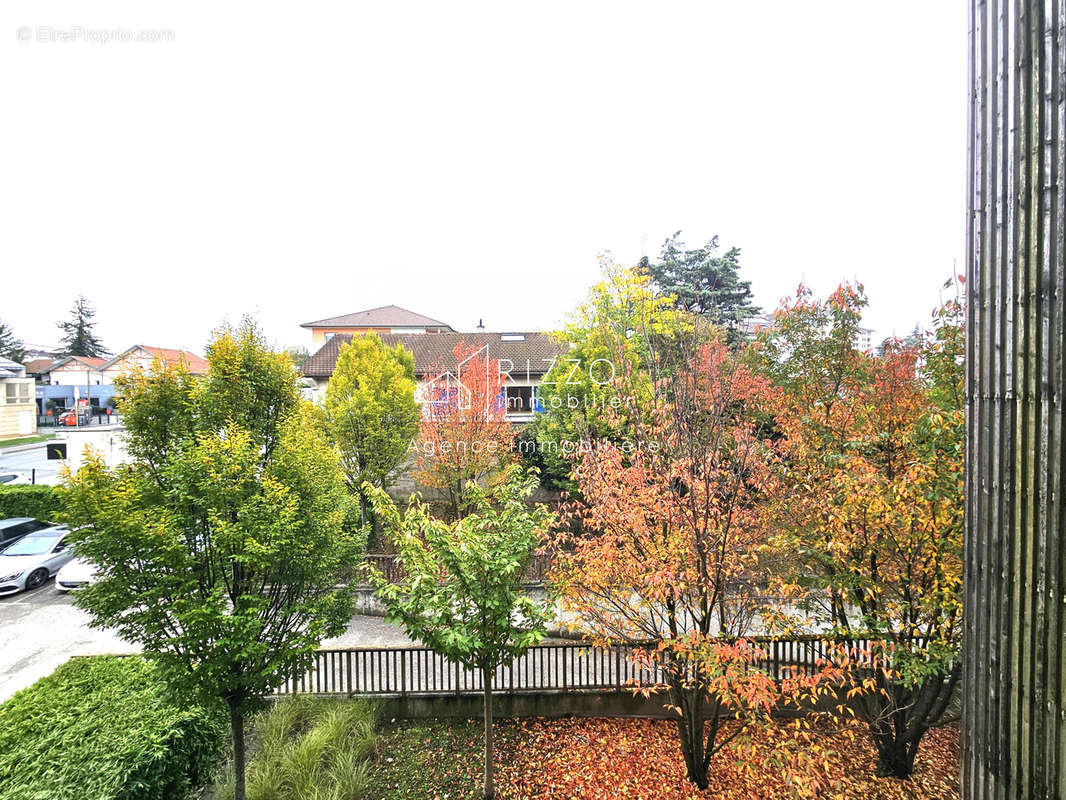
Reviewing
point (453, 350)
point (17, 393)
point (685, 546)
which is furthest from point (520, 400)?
point (17, 393)

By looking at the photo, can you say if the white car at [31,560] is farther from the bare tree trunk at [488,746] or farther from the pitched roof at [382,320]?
the pitched roof at [382,320]

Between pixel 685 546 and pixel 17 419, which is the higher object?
pixel 17 419

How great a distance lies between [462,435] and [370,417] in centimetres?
307

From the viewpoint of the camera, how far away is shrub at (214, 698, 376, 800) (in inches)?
206

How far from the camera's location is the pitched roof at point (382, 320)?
44.3 meters

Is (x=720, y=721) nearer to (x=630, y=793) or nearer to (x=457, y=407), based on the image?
(x=630, y=793)

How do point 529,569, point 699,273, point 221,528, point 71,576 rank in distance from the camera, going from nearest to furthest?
point 221,528
point 71,576
point 529,569
point 699,273

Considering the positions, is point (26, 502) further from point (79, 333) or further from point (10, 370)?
point (79, 333)

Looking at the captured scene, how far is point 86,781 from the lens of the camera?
4062 millimetres

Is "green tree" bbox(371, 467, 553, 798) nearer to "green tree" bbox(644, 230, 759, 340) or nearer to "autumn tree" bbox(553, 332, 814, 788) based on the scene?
"autumn tree" bbox(553, 332, 814, 788)

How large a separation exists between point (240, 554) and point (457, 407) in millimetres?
9963

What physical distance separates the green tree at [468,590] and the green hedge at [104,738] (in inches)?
102

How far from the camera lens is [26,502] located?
49.0 ft

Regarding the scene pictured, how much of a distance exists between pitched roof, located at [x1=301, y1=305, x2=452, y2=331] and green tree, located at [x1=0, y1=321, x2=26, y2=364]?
105 feet
